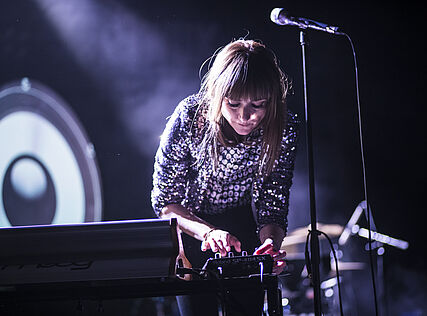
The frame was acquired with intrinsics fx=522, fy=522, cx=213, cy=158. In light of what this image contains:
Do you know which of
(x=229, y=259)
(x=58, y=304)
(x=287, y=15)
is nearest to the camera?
(x=229, y=259)

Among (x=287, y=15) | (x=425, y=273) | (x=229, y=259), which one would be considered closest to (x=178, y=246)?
(x=229, y=259)

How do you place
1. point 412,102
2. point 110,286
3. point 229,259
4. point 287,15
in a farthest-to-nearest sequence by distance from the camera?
point 412,102 → point 287,15 → point 229,259 → point 110,286

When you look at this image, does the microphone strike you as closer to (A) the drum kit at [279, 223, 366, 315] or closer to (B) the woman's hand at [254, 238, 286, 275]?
(B) the woman's hand at [254, 238, 286, 275]

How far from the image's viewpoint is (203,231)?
5.61ft

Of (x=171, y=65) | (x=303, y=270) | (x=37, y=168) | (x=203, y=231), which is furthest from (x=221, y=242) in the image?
(x=303, y=270)

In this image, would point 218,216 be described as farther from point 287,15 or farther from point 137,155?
point 137,155

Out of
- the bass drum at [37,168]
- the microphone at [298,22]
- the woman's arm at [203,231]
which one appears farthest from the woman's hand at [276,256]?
the bass drum at [37,168]

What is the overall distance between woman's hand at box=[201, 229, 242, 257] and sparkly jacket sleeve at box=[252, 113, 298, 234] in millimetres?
310

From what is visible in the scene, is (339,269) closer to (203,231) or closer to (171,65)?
(171,65)

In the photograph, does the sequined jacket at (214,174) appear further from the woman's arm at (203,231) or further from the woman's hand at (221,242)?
the woman's hand at (221,242)

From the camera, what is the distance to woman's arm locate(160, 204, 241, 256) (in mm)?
1558

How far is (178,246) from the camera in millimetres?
1233

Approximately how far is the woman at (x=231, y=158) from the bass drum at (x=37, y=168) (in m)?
1.69

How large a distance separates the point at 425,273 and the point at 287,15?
317 centimetres
